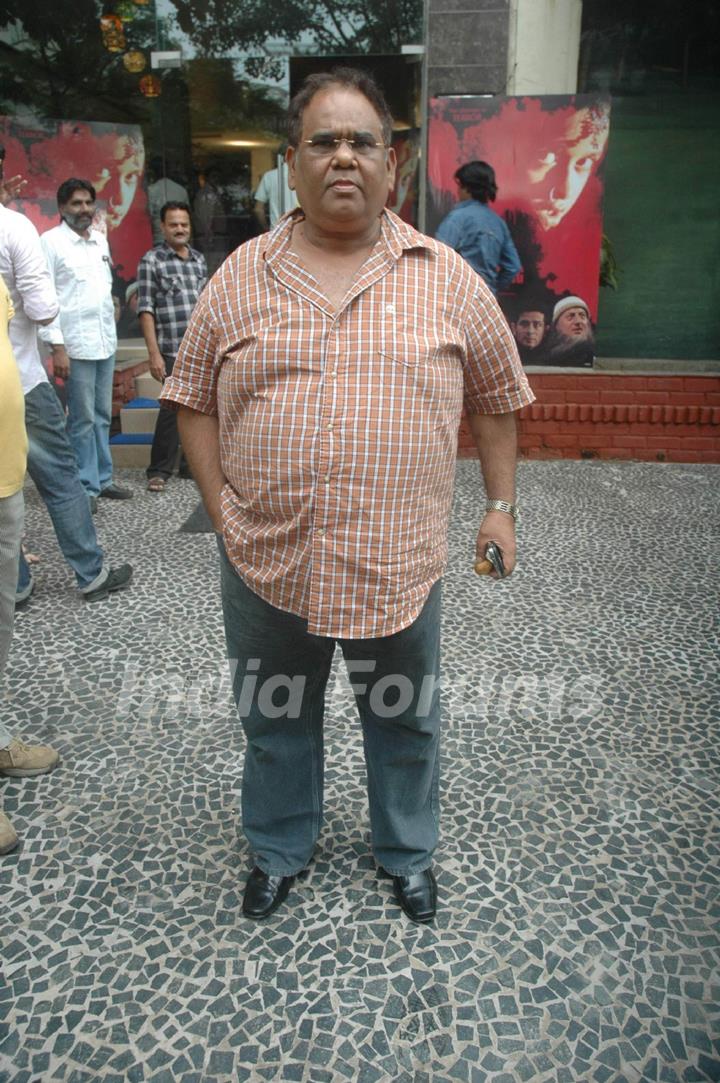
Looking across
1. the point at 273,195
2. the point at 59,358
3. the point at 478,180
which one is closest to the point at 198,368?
the point at 59,358

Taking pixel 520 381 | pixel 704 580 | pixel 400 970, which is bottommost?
pixel 704 580

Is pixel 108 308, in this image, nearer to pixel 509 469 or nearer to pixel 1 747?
pixel 1 747

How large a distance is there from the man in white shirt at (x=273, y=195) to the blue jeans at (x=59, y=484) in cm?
477

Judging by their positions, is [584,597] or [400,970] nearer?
[400,970]

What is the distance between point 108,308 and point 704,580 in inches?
137

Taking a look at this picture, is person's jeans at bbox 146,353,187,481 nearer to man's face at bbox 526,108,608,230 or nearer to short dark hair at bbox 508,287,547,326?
short dark hair at bbox 508,287,547,326

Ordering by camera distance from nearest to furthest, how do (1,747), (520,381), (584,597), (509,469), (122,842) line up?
1. (520,381)
2. (509,469)
3. (122,842)
4. (1,747)
5. (584,597)

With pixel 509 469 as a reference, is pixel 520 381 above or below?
above

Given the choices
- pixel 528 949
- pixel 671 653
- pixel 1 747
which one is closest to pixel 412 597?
pixel 528 949

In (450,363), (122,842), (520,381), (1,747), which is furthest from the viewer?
(1,747)

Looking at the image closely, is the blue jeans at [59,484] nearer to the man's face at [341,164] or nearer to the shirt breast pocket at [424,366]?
the man's face at [341,164]

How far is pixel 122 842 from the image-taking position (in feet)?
7.55

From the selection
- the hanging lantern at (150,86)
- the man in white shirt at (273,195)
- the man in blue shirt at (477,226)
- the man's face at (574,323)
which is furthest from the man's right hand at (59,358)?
the hanging lantern at (150,86)

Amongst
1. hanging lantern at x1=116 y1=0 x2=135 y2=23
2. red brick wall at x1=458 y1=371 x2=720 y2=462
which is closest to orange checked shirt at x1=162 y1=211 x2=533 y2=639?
red brick wall at x1=458 y1=371 x2=720 y2=462
